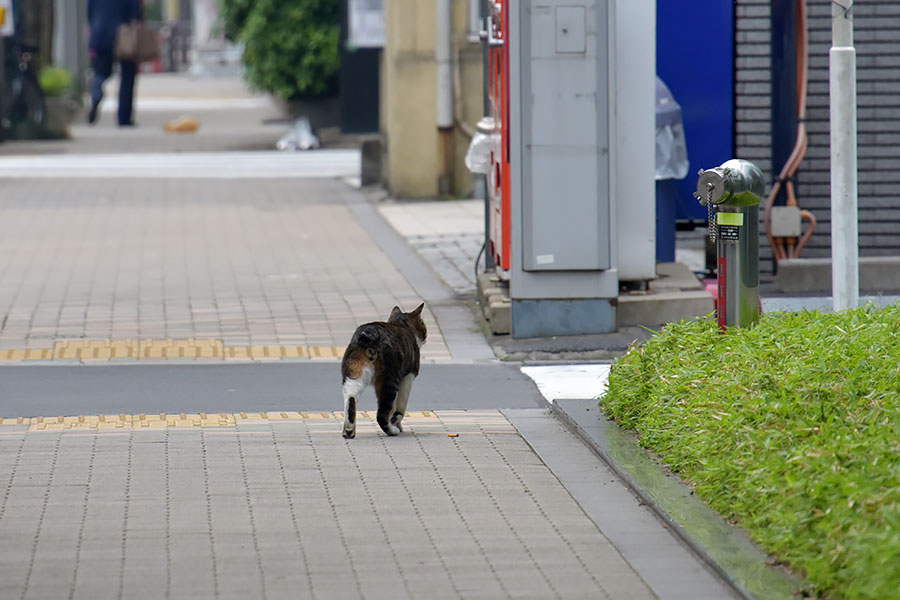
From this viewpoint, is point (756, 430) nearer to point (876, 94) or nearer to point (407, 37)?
point (876, 94)

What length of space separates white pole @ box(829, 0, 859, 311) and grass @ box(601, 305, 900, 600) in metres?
0.64

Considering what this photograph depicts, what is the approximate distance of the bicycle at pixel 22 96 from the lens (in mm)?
24000

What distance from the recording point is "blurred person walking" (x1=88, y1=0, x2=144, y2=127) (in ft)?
88.9

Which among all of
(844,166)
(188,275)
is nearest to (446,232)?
(188,275)

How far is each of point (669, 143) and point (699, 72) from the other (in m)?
1.44

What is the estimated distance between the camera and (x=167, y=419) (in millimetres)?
7891

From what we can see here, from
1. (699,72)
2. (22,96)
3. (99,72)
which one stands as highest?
(99,72)

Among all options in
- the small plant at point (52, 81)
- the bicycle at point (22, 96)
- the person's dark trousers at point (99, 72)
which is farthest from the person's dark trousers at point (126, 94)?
the bicycle at point (22, 96)

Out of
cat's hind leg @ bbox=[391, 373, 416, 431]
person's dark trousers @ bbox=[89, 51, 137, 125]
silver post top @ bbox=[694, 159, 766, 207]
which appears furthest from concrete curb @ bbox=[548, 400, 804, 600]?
person's dark trousers @ bbox=[89, 51, 137, 125]

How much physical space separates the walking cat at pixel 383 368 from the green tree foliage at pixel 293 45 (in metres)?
18.0

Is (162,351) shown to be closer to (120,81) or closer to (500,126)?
(500,126)

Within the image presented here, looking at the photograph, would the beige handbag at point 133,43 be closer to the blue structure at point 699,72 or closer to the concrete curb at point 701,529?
the blue structure at point 699,72

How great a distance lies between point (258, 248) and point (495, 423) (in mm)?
6557

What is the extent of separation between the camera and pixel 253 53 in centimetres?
2548
